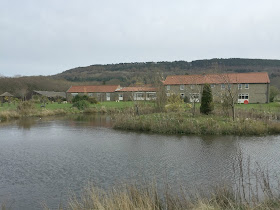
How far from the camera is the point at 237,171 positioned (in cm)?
988

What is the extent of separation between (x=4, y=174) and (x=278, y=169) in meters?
10.6

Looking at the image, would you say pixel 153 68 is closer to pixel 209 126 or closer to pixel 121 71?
pixel 121 71

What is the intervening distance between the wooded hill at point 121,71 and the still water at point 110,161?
122 feet

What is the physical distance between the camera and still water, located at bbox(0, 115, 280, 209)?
339 inches

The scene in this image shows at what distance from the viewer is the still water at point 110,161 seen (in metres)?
8.60

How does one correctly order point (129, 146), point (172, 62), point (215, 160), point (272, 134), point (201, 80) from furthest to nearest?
point (172, 62)
point (201, 80)
point (272, 134)
point (129, 146)
point (215, 160)

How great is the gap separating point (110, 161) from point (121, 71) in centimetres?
10074

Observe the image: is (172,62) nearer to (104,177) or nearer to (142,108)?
(142,108)

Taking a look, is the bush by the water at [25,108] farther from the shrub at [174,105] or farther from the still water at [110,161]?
the shrub at [174,105]

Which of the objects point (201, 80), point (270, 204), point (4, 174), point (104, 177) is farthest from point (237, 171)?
point (201, 80)


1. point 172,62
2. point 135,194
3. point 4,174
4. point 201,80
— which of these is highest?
point 172,62

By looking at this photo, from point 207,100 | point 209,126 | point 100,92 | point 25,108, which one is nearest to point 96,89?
point 100,92

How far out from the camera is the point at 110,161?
11570 mm

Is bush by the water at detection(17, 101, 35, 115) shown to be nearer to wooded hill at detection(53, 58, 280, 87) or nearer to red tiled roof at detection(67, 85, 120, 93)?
red tiled roof at detection(67, 85, 120, 93)
